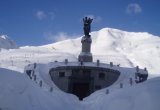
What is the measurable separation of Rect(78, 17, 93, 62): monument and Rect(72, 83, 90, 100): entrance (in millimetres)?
5376

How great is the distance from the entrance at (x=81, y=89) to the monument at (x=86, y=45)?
5.38 meters

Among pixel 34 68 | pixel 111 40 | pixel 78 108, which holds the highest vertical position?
pixel 111 40

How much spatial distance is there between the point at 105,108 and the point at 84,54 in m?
23.3

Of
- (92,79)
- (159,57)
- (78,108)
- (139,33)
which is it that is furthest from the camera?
(139,33)

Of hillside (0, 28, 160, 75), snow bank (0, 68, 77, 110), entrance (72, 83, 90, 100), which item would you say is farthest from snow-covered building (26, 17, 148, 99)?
hillside (0, 28, 160, 75)

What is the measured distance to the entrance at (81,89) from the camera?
3416cm

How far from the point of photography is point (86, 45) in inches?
1578

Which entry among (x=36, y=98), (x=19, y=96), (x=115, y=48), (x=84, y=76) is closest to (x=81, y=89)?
(x=84, y=76)

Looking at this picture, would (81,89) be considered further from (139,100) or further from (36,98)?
(139,100)

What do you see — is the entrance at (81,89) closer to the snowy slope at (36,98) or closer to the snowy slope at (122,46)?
the snowy slope at (36,98)

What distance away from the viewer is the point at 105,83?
3516cm

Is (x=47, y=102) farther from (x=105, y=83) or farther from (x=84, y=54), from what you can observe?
(x=84, y=54)

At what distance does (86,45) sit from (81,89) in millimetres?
7499

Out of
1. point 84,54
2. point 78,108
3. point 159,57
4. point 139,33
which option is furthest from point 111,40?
point 78,108
